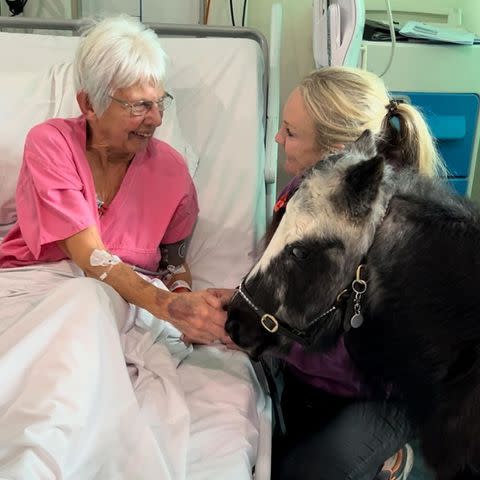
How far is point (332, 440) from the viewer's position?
1267 millimetres

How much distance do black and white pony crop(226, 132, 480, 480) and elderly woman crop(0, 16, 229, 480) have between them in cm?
26

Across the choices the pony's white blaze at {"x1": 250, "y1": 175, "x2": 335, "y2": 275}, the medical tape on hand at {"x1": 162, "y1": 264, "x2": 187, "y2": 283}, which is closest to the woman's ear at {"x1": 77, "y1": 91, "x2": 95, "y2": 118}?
the medical tape on hand at {"x1": 162, "y1": 264, "x2": 187, "y2": 283}

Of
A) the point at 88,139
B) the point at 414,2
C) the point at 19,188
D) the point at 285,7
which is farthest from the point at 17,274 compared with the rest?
the point at 414,2

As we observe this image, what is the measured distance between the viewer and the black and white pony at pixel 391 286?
937 millimetres

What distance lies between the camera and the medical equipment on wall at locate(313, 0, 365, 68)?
5.78ft

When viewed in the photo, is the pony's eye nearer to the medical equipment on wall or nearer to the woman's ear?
the woman's ear

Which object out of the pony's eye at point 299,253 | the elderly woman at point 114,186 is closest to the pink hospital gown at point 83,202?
the elderly woman at point 114,186

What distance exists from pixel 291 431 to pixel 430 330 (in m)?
0.57

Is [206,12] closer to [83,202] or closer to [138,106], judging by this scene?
[138,106]

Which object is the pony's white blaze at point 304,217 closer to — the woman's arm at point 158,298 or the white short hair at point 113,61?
the woman's arm at point 158,298

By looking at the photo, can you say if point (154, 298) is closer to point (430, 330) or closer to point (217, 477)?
point (217, 477)

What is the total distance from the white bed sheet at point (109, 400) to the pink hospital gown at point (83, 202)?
0.20 metres

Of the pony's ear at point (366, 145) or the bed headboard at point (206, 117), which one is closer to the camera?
the pony's ear at point (366, 145)

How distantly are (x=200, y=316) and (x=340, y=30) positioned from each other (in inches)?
41.0
